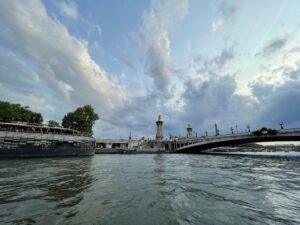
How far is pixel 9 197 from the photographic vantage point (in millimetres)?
10000

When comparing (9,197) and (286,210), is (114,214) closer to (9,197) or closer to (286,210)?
(9,197)

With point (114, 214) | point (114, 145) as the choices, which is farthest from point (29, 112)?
point (114, 214)

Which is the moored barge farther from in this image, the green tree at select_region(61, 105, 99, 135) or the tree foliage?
the green tree at select_region(61, 105, 99, 135)

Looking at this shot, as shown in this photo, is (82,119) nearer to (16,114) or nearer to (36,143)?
(16,114)

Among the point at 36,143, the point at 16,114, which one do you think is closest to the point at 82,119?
the point at 16,114

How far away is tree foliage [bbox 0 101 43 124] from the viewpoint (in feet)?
200

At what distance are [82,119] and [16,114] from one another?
22.1 meters

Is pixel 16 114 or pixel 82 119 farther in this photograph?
pixel 82 119

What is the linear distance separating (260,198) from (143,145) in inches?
3887

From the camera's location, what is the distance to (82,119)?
78062 millimetres

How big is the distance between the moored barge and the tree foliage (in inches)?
411

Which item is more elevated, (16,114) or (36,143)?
(16,114)

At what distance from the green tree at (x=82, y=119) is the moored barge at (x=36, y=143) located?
17.0 m

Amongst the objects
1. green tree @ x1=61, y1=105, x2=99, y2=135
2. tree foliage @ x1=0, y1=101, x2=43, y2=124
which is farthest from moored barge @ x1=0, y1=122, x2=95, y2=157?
green tree @ x1=61, y1=105, x2=99, y2=135
